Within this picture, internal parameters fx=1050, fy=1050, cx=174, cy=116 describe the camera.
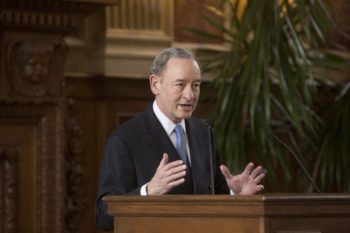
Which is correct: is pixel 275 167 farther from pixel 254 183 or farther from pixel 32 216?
pixel 254 183

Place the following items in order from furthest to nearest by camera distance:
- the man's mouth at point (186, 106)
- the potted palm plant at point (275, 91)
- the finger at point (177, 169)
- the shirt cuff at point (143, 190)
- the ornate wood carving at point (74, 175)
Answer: the potted palm plant at point (275, 91) < the ornate wood carving at point (74, 175) < the man's mouth at point (186, 106) < the shirt cuff at point (143, 190) < the finger at point (177, 169)

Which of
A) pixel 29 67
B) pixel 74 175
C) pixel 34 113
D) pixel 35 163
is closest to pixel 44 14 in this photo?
pixel 29 67

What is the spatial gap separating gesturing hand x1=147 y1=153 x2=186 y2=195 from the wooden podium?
12cm

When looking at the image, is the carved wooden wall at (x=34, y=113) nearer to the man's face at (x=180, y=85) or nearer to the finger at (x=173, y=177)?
the man's face at (x=180, y=85)

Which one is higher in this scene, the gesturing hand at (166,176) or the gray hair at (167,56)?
the gray hair at (167,56)

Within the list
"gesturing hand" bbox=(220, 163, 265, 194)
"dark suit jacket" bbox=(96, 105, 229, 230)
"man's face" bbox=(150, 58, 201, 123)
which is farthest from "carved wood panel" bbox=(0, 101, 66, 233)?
"gesturing hand" bbox=(220, 163, 265, 194)

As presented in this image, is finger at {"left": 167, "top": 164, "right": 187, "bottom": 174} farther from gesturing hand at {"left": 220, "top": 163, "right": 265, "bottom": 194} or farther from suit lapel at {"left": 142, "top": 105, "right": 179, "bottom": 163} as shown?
suit lapel at {"left": 142, "top": 105, "right": 179, "bottom": 163}

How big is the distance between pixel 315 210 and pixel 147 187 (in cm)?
69

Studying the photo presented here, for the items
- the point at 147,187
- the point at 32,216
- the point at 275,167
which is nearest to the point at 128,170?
the point at 147,187

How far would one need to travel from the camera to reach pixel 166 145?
14.1 feet

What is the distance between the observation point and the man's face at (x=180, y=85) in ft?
13.9

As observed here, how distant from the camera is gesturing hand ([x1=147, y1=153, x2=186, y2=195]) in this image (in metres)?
3.67

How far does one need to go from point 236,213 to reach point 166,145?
36.6 inches

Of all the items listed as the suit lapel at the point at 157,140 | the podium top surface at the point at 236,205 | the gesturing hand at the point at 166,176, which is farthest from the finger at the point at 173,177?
the suit lapel at the point at 157,140
